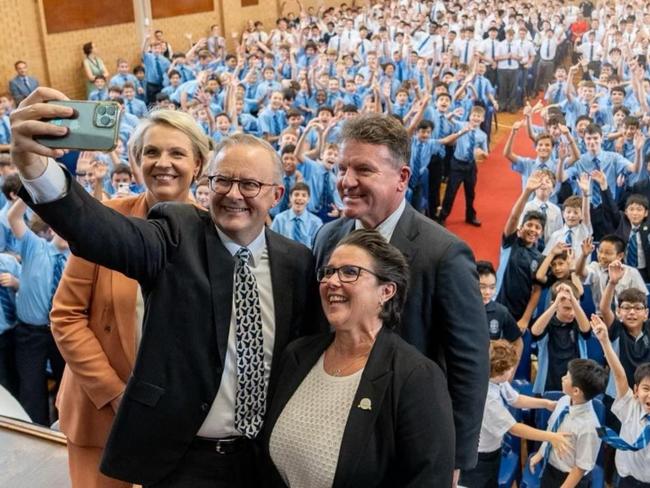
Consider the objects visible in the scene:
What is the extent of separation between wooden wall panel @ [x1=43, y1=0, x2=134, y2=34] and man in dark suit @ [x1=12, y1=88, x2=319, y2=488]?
11.5 metres

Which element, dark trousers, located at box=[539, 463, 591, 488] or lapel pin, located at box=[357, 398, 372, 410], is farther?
dark trousers, located at box=[539, 463, 591, 488]

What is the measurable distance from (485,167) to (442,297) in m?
9.19

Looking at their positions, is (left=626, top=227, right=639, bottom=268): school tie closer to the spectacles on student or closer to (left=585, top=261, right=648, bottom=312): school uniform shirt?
(left=585, top=261, right=648, bottom=312): school uniform shirt

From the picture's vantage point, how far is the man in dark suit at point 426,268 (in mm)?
1836

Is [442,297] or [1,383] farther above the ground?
[442,297]

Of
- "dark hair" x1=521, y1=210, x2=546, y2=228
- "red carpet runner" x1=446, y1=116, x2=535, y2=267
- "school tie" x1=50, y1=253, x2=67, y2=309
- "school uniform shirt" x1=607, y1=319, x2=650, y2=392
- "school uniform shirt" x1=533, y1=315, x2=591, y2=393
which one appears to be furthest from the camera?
"red carpet runner" x1=446, y1=116, x2=535, y2=267

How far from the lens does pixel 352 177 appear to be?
1.84 m

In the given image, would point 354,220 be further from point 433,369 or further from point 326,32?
point 326,32

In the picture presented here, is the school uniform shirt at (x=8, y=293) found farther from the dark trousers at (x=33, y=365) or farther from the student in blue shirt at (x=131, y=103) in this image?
the student in blue shirt at (x=131, y=103)

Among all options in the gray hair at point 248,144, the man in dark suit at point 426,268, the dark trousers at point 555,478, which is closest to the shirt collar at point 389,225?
the man in dark suit at point 426,268

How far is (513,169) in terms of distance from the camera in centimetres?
731

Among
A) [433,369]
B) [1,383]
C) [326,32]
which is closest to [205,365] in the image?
[433,369]

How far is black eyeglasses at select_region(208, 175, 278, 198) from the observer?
1671 mm

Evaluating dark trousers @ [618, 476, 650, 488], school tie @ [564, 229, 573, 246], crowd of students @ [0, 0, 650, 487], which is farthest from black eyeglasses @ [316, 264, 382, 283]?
school tie @ [564, 229, 573, 246]
